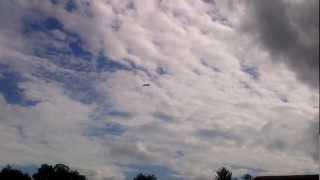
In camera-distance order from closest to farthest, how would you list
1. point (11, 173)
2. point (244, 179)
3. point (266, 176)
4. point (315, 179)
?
point (315, 179), point (266, 176), point (244, 179), point (11, 173)

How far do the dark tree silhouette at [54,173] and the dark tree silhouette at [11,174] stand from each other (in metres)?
3.19

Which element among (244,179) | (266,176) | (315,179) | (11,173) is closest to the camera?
(315,179)

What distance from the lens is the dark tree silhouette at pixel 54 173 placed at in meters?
123

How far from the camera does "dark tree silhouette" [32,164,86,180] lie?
123 metres

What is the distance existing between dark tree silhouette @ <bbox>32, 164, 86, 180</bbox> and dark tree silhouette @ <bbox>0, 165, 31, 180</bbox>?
3.19 metres

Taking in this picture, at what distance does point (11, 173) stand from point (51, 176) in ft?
33.5

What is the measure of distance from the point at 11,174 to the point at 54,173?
35.3 feet

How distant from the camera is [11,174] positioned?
122m

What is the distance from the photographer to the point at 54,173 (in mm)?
124375

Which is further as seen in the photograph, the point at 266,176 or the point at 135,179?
the point at 135,179

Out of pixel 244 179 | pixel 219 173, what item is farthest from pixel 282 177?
pixel 244 179

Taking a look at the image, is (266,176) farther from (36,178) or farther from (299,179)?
(36,178)

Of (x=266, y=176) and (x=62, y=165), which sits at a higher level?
(x=62, y=165)

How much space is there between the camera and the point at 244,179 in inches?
4242
